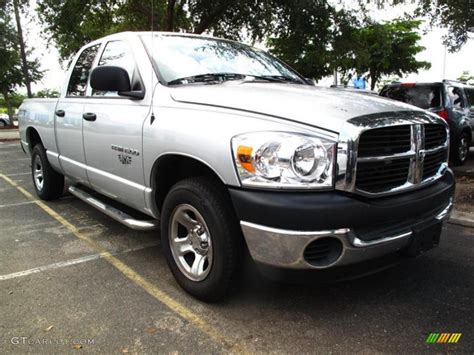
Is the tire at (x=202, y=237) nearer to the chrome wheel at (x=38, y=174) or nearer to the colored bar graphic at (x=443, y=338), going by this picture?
the colored bar graphic at (x=443, y=338)

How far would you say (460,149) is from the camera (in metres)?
9.20

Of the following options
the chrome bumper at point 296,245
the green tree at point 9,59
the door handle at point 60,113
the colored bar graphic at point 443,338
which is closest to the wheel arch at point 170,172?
the chrome bumper at point 296,245

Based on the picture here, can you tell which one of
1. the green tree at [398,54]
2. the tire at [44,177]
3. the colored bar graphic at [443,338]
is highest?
the green tree at [398,54]

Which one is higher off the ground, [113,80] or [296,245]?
[113,80]

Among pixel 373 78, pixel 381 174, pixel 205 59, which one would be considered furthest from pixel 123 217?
pixel 373 78

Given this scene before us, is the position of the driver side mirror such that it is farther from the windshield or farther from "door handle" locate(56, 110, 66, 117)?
"door handle" locate(56, 110, 66, 117)

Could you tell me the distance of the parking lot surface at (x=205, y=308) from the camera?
2572mm

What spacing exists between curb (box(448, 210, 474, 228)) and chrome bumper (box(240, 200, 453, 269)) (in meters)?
2.85

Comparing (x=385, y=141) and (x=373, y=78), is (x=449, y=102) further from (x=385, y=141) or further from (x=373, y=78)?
(x=373, y=78)

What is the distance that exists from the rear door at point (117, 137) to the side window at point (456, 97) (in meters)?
7.41

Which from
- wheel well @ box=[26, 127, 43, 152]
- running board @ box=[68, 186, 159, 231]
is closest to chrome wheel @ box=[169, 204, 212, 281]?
running board @ box=[68, 186, 159, 231]

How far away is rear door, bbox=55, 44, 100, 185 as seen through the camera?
14.3 feet

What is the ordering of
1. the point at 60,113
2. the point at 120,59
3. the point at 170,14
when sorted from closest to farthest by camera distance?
the point at 120,59
the point at 60,113
the point at 170,14

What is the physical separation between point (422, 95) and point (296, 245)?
7738 mm
